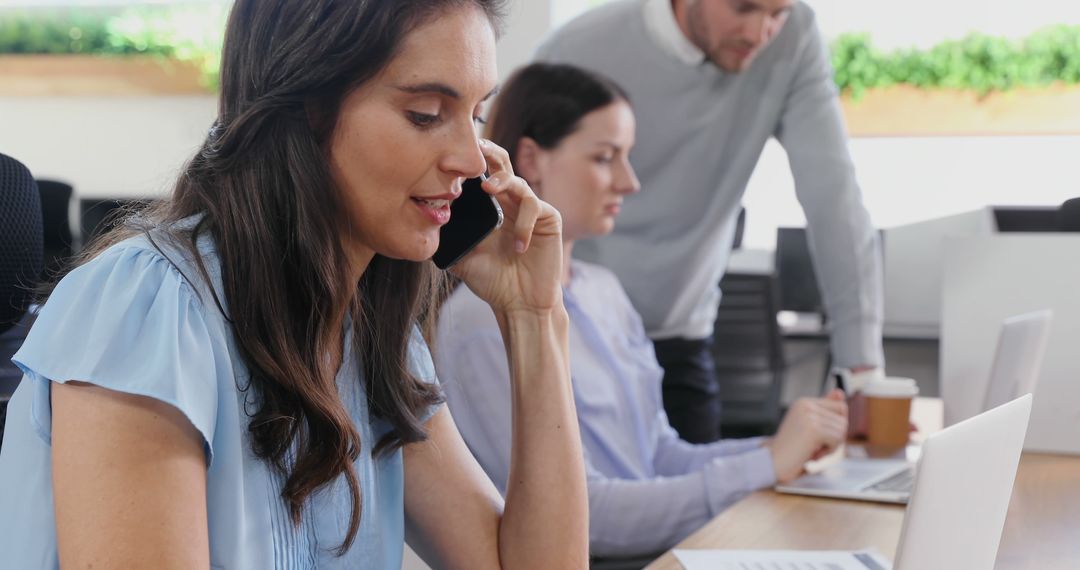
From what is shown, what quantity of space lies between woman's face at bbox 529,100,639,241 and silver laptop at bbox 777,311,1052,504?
51 centimetres

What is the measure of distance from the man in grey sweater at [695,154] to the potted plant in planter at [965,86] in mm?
3106

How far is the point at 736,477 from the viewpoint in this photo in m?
1.62

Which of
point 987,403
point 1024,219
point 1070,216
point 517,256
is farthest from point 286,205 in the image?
point 1024,219

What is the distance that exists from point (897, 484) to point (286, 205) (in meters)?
1.05

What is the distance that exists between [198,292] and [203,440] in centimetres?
12

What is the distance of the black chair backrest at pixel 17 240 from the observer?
0.95m

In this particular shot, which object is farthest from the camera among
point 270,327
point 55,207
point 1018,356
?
point 55,207

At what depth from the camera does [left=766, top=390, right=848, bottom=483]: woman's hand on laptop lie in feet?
5.34

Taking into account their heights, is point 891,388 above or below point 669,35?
below

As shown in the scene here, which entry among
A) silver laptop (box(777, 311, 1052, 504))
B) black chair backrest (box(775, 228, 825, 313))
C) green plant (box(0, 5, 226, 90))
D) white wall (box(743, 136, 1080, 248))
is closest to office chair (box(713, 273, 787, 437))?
black chair backrest (box(775, 228, 825, 313))

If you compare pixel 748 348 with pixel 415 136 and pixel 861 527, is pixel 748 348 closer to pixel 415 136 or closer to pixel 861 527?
pixel 861 527

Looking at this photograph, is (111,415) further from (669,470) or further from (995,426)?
(669,470)

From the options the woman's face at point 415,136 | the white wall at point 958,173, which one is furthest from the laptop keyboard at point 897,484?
the white wall at point 958,173

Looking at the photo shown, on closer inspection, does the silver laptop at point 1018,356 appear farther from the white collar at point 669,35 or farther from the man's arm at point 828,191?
the white collar at point 669,35
